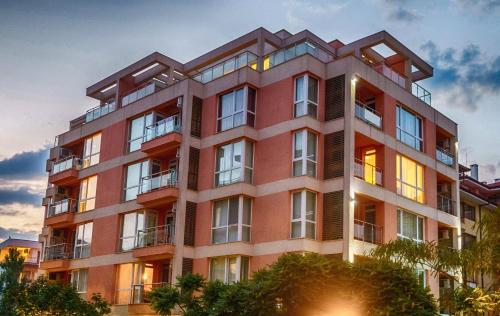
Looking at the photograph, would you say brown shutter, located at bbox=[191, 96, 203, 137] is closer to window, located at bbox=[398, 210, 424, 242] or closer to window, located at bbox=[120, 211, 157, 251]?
window, located at bbox=[120, 211, 157, 251]

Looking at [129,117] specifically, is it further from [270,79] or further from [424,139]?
[424,139]

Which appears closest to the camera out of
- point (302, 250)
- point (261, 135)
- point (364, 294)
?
point (364, 294)

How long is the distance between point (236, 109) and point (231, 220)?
5.63 meters

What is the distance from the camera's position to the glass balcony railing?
3666 cm

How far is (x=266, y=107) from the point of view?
1366 inches

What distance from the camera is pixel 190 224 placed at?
3519 centimetres

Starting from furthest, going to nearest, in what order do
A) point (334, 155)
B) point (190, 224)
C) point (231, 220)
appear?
point (190, 224) → point (231, 220) → point (334, 155)

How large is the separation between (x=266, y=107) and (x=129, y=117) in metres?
9.82

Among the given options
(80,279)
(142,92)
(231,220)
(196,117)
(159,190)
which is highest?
(142,92)

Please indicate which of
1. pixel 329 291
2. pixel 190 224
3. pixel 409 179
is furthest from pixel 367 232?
pixel 329 291

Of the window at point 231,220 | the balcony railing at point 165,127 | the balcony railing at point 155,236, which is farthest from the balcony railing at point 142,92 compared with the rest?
the window at point 231,220

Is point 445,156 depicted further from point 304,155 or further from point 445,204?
point 304,155

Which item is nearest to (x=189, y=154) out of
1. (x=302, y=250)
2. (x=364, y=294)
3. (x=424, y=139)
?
(x=302, y=250)

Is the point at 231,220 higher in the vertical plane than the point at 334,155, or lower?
lower
